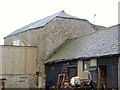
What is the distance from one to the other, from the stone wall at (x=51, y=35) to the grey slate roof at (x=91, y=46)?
3.20 ft

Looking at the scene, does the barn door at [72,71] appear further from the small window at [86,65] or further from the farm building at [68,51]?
the small window at [86,65]

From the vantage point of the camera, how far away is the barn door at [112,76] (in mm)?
24205

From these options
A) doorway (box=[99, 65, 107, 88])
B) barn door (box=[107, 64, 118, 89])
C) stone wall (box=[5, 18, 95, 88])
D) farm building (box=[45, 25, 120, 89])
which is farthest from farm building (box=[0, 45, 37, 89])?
barn door (box=[107, 64, 118, 89])

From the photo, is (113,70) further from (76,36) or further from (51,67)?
(76,36)

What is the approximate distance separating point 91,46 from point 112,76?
5.48m

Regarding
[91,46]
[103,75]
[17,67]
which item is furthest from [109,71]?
[17,67]

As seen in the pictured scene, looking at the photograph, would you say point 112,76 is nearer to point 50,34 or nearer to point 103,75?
point 103,75

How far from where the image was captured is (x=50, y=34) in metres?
36.3

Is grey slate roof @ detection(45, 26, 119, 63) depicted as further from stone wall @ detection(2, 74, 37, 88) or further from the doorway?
stone wall @ detection(2, 74, 37, 88)

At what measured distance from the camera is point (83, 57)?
27.9m

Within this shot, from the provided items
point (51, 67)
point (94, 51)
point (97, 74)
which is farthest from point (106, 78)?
point (51, 67)

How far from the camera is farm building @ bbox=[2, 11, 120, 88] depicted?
84.3ft

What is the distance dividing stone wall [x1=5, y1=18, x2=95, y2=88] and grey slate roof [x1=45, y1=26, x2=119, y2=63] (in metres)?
0.98

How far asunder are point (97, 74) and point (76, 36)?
484 inches
